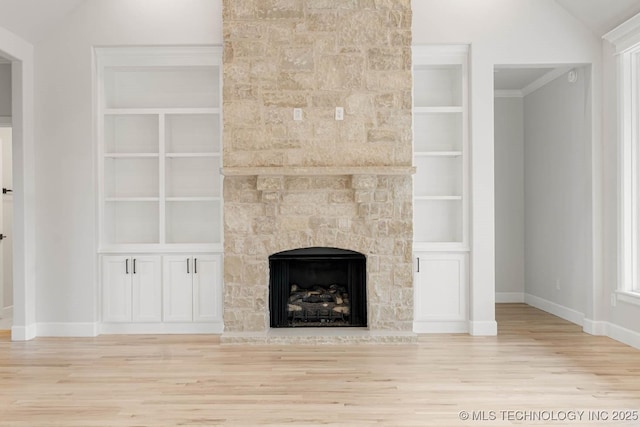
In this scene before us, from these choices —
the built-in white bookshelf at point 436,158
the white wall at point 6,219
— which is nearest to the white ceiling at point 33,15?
the white wall at point 6,219

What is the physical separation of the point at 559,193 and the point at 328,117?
9.68 feet

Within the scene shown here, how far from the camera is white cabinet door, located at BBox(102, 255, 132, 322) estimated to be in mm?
5387

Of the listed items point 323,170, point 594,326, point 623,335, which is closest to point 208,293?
point 323,170

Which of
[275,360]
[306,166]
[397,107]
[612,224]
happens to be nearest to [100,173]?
[306,166]

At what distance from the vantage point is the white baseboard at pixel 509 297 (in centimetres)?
717

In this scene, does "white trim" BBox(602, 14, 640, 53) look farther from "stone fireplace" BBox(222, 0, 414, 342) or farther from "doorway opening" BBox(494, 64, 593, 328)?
"stone fireplace" BBox(222, 0, 414, 342)

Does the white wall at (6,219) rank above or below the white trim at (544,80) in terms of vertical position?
below

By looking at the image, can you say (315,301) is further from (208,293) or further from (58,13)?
(58,13)

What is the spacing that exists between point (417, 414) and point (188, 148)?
372 centimetres

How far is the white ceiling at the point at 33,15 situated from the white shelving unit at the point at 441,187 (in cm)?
342

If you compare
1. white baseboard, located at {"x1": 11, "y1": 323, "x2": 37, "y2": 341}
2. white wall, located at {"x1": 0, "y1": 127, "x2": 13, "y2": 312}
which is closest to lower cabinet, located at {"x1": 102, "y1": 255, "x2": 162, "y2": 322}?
white baseboard, located at {"x1": 11, "y1": 323, "x2": 37, "y2": 341}

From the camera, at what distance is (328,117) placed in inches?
201

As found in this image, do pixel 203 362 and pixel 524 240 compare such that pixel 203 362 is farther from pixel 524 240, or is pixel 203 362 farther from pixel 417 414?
pixel 524 240

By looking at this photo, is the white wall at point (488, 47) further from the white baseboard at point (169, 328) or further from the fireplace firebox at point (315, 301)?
the white baseboard at point (169, 328)
